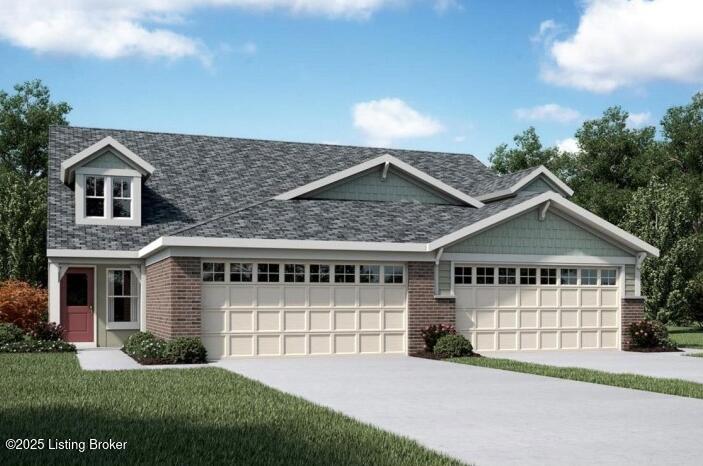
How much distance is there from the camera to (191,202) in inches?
1146

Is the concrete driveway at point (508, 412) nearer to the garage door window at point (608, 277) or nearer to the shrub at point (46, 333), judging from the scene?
the shrub at point (46, 333)

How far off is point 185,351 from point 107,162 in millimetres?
8597

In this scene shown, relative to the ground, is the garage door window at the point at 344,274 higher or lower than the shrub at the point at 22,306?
higher

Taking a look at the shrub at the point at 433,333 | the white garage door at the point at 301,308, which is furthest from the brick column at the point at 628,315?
the white garage door at the point at 301,308

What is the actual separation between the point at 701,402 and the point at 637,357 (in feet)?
32.8

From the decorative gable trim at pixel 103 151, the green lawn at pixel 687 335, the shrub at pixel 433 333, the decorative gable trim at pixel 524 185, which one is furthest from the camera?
the green lawn at pixel 687 335

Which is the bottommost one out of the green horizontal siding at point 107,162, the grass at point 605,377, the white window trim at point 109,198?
the grass at point 605,377

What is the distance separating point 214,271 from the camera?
23.2 meters

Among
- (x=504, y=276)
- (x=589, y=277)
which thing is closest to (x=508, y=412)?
(x=504, y=276)

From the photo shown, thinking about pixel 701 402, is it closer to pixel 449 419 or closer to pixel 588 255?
pixel 449 419

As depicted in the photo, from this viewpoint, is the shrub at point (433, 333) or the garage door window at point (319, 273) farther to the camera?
the shrub at point (433, 333)

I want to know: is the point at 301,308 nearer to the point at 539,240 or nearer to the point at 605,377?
the point at 539,240

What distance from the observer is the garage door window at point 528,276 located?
85.1 ft

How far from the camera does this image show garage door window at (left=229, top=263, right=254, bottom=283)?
2339 cm
